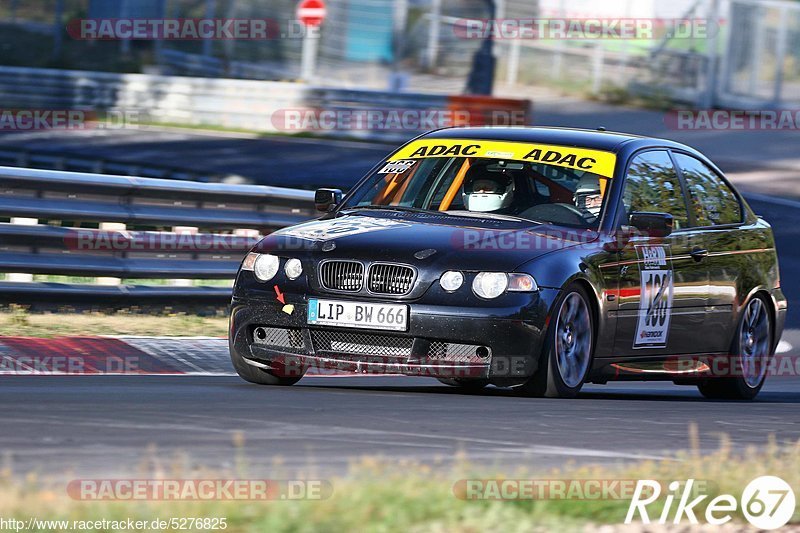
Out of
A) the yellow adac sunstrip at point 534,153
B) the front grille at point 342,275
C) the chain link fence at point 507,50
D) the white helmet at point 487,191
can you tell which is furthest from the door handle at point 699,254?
the chain link fence at point 507,50

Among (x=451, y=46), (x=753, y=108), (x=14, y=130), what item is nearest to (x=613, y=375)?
(x=14, y=130)

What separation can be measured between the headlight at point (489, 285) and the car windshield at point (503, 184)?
86 cm

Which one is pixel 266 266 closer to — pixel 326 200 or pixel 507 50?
pixel 326 200

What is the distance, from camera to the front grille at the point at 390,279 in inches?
310

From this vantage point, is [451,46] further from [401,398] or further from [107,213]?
[401,398]

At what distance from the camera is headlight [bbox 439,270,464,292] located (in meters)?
A: 7.84

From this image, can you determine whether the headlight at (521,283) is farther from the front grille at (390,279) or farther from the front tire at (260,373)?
the front tire at (260,373)

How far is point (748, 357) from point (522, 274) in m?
2.83

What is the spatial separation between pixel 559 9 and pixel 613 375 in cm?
2927

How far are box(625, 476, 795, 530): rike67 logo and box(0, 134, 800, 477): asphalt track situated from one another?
0.65m

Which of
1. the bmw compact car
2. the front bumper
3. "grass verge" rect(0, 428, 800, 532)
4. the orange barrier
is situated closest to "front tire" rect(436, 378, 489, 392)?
the bmw compact car

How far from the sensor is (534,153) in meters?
9.09

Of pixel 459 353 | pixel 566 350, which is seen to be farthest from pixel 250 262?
pixel 566 350

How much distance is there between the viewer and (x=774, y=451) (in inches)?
247
